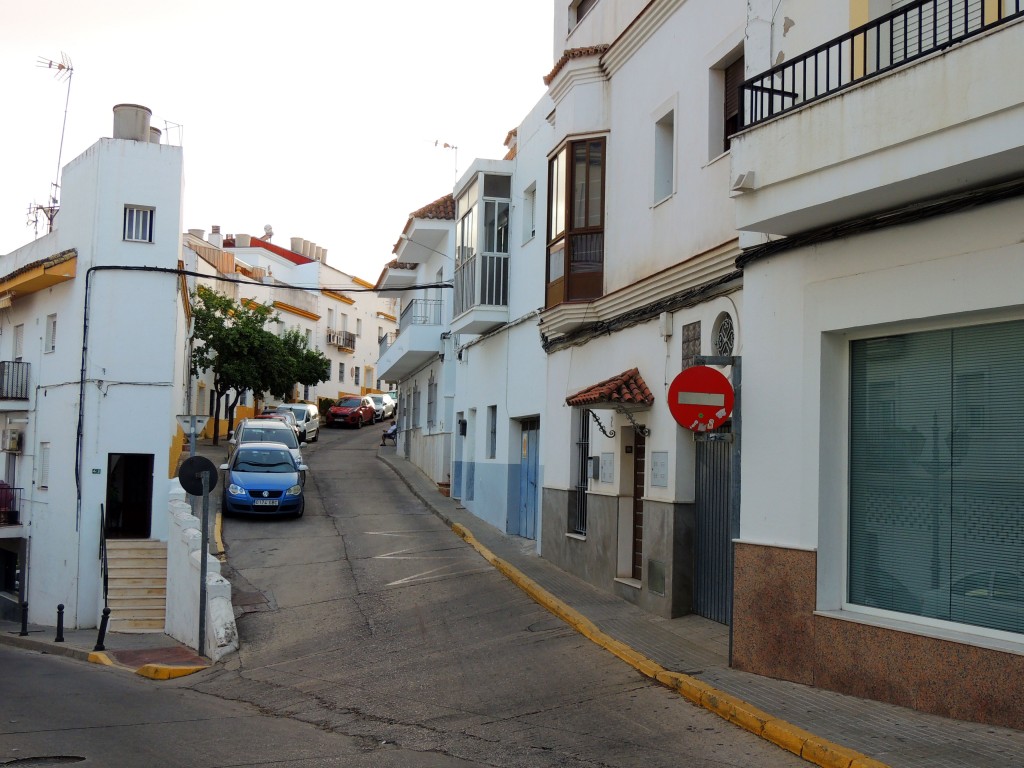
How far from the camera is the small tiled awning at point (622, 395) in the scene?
12.5 m

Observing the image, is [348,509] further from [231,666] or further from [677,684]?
[677,684]

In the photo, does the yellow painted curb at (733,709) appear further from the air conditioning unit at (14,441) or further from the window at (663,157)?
the air conditioning unit at (14,441)

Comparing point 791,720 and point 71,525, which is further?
point 71,525

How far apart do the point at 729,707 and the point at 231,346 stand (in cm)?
3222

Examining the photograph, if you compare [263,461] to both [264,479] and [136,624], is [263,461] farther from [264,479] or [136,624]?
[136,624]

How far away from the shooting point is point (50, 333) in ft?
84.6

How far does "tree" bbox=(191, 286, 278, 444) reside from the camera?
3694 cm

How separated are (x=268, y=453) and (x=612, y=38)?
42.1 ft

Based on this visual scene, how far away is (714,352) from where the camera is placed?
436 inches

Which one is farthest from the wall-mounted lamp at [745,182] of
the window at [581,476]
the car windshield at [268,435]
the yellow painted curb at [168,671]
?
the car windshield at [268,435]

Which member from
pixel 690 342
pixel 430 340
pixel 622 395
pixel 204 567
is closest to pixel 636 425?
pixel 622 395

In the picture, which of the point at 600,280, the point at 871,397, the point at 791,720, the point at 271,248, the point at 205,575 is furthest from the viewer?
the point at 271,248

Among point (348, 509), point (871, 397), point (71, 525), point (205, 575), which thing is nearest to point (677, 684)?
point (871, 397)

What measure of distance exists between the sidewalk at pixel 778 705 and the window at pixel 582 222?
4.40 m
